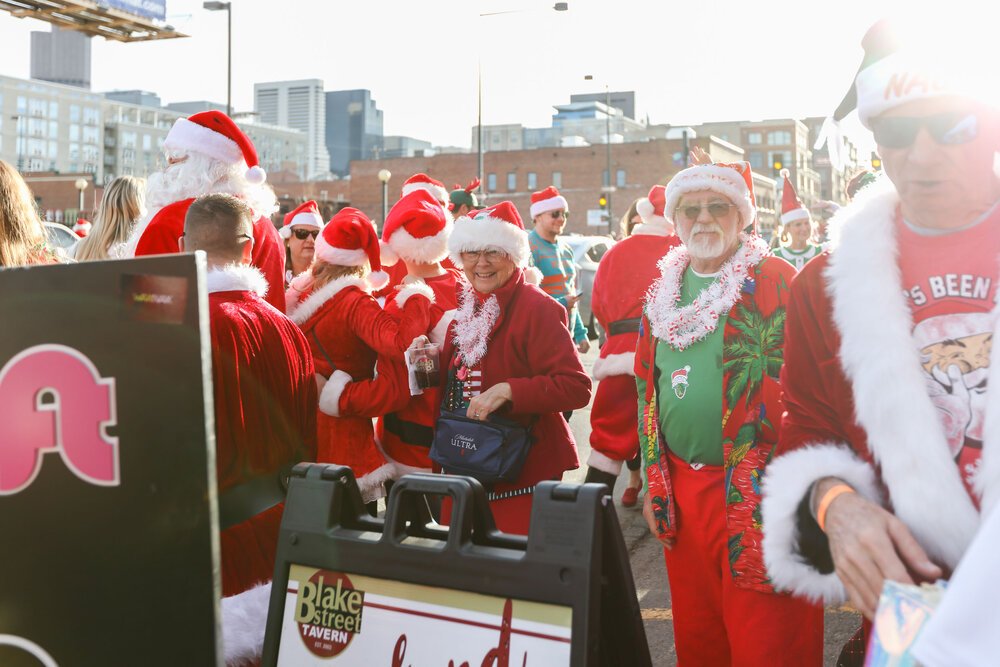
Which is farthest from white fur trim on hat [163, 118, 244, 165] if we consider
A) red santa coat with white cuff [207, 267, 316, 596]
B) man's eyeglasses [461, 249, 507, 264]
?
red santa coat with white cuff [207, 267, 316, 596]

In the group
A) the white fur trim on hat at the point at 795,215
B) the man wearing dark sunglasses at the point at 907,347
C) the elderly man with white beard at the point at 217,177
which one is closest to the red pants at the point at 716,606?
the man wearing dark sunglasses at the point at 907,347

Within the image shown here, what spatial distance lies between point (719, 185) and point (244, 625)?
217 centimetres

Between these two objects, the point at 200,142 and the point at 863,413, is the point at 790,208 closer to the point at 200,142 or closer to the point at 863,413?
the point at 200,142

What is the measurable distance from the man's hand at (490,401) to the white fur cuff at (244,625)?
3.96 ft

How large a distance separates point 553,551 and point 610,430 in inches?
154

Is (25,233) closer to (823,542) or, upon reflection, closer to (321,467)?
(321,467)

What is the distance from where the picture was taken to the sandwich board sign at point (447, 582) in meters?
1.68

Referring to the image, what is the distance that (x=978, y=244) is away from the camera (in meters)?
1.77

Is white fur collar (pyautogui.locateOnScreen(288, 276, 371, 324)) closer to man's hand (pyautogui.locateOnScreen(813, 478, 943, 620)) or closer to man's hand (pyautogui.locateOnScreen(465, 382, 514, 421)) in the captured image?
man's hand (pyautogui.locateOnScreen(465, 382, 514, 421))

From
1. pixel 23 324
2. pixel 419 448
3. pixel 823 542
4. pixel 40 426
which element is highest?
pixel 23 324

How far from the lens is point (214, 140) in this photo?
4688mm

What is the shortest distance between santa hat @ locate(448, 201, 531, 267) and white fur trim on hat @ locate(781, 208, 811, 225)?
615cm

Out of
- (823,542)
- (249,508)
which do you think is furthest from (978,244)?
(249,508)

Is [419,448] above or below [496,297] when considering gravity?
below
